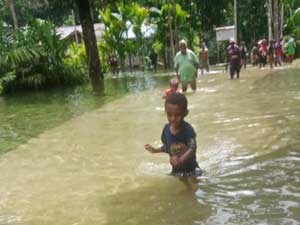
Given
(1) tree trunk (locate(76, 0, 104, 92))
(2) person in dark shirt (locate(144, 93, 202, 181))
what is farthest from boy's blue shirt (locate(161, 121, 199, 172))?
(1) tree trunk (locate(76, 0, 104, 92))

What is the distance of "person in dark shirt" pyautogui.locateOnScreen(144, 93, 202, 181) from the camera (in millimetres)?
5754

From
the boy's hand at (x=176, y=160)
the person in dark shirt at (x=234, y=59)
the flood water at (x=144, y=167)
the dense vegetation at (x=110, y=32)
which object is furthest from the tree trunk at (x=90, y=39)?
the boy's hand at (x=176, y=160)

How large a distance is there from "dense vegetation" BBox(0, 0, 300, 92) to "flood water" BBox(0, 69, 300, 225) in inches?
269

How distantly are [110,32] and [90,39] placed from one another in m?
8.22

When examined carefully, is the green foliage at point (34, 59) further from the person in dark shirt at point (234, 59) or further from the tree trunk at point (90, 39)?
the person in dark shirt at point (234, 59)

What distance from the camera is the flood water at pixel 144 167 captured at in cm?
546

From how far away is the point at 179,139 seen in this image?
19.5 feet

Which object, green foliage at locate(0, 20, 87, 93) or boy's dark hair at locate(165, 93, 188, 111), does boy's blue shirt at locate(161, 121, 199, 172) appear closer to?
boy's dark hair at locate(165, 93, 188, 111)

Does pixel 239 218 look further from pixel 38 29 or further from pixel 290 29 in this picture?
pixel 290 29

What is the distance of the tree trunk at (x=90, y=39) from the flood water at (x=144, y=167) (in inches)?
428

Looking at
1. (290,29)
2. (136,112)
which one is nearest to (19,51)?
(136,112)

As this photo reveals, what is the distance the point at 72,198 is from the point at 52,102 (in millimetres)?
10940

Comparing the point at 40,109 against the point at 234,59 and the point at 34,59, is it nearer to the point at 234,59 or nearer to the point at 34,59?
the point at 34,59

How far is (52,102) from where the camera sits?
55.4 feet
